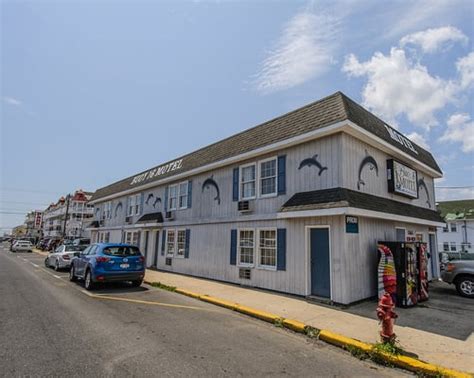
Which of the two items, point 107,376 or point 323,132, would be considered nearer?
point 107,376

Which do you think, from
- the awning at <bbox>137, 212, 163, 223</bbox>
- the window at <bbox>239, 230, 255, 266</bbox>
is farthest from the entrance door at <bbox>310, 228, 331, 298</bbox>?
the awning at <bbox>137, 212, 163, 223</bbox>

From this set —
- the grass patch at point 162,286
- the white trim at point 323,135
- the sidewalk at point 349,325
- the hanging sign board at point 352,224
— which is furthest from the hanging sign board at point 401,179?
the grass patch at point 162,286

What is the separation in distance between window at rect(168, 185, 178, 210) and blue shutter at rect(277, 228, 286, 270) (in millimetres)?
8442

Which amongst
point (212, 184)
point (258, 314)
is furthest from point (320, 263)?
point (212, 184)

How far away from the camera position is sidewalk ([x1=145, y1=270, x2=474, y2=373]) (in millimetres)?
5066

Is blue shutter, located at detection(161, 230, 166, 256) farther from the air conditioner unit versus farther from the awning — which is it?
the air conditioner unit

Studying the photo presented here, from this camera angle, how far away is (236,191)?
12.7 metres

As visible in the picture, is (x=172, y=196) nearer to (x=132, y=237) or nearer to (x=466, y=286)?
(x=132, y=237)

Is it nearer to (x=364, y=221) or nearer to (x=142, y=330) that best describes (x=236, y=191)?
(x=364, y=221)

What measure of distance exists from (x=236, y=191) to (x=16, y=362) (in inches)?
366

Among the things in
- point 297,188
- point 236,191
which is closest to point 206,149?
point 236,191

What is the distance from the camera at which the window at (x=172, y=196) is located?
1725 centimetres

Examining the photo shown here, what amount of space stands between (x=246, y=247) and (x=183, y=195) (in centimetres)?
612

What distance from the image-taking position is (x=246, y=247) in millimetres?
11883
